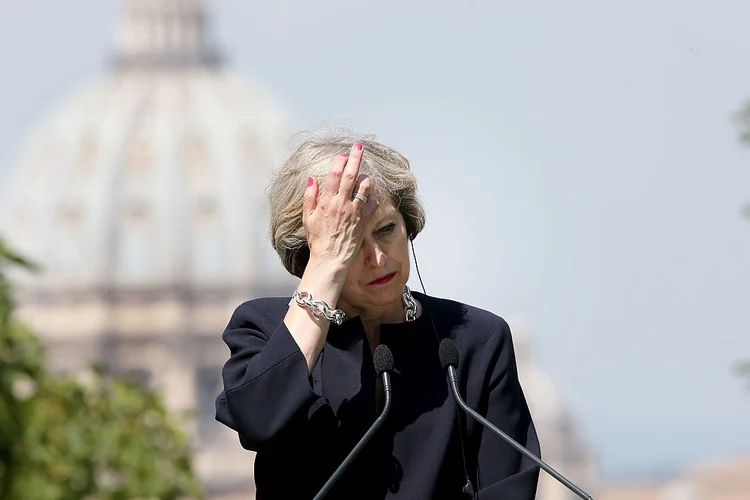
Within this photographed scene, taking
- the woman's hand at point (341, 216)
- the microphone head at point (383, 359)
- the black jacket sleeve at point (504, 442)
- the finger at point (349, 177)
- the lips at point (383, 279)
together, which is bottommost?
the black jacket sleeve at point (504, 442)

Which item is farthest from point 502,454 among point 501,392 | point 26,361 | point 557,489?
point 557,489

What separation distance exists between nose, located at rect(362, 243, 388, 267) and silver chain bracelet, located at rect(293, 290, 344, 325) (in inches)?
3.4

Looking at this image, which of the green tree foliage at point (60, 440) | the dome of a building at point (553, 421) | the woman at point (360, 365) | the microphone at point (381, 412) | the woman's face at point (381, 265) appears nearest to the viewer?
the green tree foliage at point (60, 440)

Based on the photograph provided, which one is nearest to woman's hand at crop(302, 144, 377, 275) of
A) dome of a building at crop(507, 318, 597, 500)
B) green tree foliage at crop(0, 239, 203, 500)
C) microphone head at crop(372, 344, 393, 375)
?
microphone head at crop(372, 344, 393, 375)

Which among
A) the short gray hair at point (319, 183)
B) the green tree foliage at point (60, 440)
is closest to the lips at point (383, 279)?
the short gray hair at point (319, 183)

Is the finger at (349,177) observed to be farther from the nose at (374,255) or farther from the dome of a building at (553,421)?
the dome of a building at (553,421)

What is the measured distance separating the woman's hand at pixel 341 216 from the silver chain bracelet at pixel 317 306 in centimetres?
5

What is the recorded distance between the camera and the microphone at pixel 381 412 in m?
2.50

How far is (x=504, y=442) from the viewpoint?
2.68m

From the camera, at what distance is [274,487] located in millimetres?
2617

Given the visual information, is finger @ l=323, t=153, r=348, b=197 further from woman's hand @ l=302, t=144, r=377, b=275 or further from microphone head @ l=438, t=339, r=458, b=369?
microphone head @ l=438, t=339, r=458, b=369

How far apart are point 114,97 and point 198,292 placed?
40.1 feet

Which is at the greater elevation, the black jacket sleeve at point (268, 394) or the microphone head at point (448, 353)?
the microphone head at point (448, 353)

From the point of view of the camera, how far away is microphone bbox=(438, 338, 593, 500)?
8.50ft
